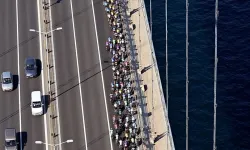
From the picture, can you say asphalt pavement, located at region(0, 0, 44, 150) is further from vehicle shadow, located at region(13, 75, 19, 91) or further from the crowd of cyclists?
the crowd of cyclists

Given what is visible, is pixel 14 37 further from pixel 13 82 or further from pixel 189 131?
pixel 189 131

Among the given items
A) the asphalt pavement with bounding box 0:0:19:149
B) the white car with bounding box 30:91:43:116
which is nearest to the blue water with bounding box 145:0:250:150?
the white car with bounding box 30:91:43:116

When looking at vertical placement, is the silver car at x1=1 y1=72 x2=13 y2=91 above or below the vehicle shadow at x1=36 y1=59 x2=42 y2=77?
below

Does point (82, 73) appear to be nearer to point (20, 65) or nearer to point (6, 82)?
point (20, 65)

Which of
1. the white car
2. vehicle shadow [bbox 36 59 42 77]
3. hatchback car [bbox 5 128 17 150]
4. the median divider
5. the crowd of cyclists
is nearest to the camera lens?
hatchback car [bbox 5 128 17 150]

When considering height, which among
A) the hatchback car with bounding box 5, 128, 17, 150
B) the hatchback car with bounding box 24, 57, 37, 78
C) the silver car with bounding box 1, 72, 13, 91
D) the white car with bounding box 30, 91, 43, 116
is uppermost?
the hatchback car with bounding box 24, 57, 37, 78

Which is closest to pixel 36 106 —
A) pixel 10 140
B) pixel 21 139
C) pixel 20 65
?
pixel 21 139
